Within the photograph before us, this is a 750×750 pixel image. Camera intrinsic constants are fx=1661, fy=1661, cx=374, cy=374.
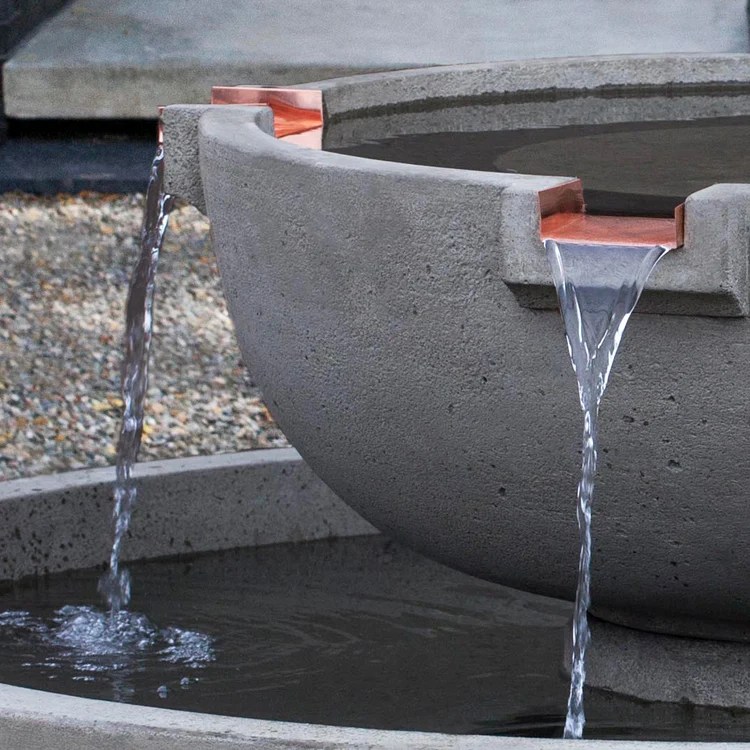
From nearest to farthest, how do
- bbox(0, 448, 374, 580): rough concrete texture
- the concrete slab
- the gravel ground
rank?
bbox(0, 448, 374, 580): rough concrete texture, the gravel ground, the concrete slab

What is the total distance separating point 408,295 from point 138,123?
5.72 m

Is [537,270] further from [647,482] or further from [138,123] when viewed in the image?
[138,123]

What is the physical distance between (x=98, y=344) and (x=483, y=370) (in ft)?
10.3

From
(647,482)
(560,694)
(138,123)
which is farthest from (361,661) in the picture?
(138,123)

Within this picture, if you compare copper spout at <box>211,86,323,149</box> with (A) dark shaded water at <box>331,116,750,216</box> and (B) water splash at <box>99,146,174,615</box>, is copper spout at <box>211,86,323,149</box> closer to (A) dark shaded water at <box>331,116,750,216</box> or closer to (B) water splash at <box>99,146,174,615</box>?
(A) dark shaded water at <box>331,116,750,216</box>

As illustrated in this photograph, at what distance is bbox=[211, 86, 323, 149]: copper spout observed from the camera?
2705 millimetres

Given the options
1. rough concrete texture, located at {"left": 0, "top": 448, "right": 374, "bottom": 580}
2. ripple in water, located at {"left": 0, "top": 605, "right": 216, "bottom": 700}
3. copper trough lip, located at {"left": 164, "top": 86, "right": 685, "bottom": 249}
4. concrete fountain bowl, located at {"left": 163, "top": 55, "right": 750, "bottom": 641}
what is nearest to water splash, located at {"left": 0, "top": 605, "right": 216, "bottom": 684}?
ripple in water, located at {"left": 0, "top": 605, "right": 216, "bottom": 700}

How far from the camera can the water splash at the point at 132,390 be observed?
9.55 feet

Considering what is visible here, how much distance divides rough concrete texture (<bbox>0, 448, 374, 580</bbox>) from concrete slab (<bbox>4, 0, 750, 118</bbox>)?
399 centimetres

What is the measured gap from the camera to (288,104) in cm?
276

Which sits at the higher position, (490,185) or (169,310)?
(490,185)

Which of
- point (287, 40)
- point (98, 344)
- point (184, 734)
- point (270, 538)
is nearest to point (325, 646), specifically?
point (270, 538)

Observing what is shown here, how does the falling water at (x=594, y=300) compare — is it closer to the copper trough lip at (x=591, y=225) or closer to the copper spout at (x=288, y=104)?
the copper trough lip at (x=591, y=225)

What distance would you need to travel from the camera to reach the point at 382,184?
2023 millimetres
